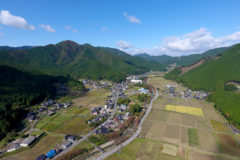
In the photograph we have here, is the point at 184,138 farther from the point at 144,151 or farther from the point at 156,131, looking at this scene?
the point at 144,151

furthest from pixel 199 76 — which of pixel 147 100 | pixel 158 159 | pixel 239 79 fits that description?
pixel 158 159

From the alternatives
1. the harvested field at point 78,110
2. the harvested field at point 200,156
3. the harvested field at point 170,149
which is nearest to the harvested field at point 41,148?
the harvested field at point 78,110

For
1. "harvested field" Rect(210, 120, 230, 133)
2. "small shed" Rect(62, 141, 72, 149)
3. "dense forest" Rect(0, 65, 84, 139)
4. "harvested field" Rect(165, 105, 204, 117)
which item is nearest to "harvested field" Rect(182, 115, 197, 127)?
"harvested field" Rect(165, 105, 204, 117)

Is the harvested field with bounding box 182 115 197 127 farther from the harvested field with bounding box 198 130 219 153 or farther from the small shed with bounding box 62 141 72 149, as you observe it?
the small shed with bounding box 62 141 72 149

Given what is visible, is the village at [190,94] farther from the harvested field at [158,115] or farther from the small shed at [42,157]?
the small shed at [42,157]

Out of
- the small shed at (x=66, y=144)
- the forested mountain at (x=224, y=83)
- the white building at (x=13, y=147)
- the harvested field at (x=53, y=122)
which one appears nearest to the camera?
the white building at (x=13, y=147)

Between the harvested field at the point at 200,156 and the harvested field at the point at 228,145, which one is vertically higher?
the harvested field at the point at 228,145
